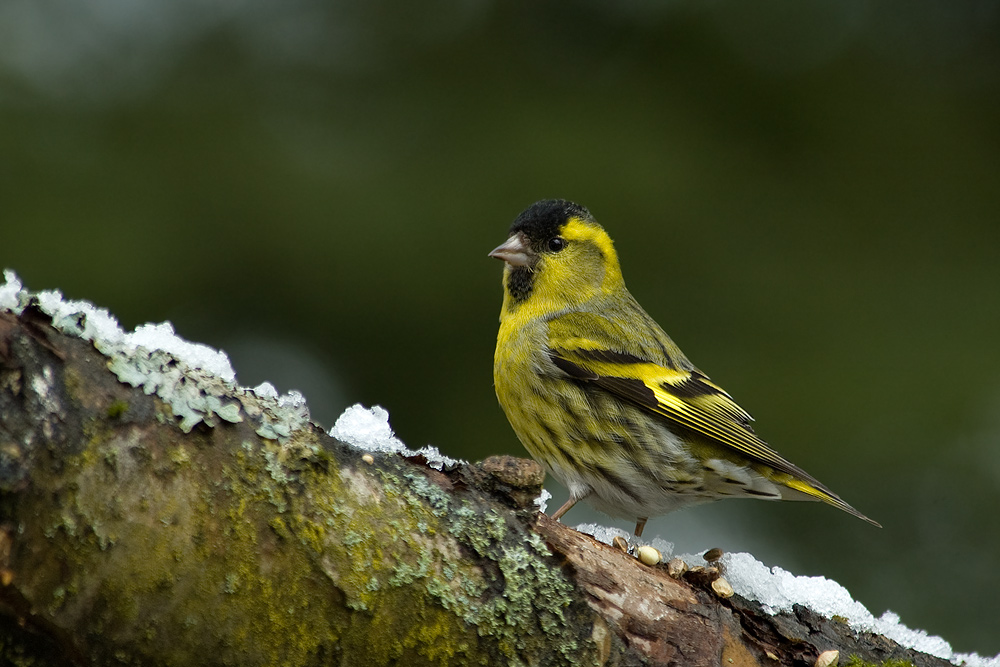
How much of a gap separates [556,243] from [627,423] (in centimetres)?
100

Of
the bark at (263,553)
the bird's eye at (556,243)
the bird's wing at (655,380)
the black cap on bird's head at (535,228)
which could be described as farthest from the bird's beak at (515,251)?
the bark at (263,553)

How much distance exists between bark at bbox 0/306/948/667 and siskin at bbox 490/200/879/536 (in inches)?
48.6

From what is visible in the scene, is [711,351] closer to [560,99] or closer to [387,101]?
[560,99]

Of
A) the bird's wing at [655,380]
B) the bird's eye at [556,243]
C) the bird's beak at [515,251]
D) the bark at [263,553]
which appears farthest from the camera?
the bird's eye at [556,243]

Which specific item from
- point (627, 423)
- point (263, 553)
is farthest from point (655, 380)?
point (263, 553)

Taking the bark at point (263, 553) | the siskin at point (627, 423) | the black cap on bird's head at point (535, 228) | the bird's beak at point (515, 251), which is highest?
the black cap on bird's head at point (535, 228)

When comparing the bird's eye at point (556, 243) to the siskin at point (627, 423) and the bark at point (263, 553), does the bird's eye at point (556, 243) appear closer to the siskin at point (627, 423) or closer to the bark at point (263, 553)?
the siskin at point (627, 423)

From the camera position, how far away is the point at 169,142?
3.97 metres

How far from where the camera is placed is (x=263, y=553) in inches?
59.1

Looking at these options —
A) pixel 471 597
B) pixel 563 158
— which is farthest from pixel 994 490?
pixel 471 597

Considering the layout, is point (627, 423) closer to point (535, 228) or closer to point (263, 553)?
point (535, 228)

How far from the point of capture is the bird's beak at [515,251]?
3.72m

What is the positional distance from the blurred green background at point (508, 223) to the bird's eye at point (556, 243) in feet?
0.97

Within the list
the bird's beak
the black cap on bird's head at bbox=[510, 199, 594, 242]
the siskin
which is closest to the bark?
the siskin
